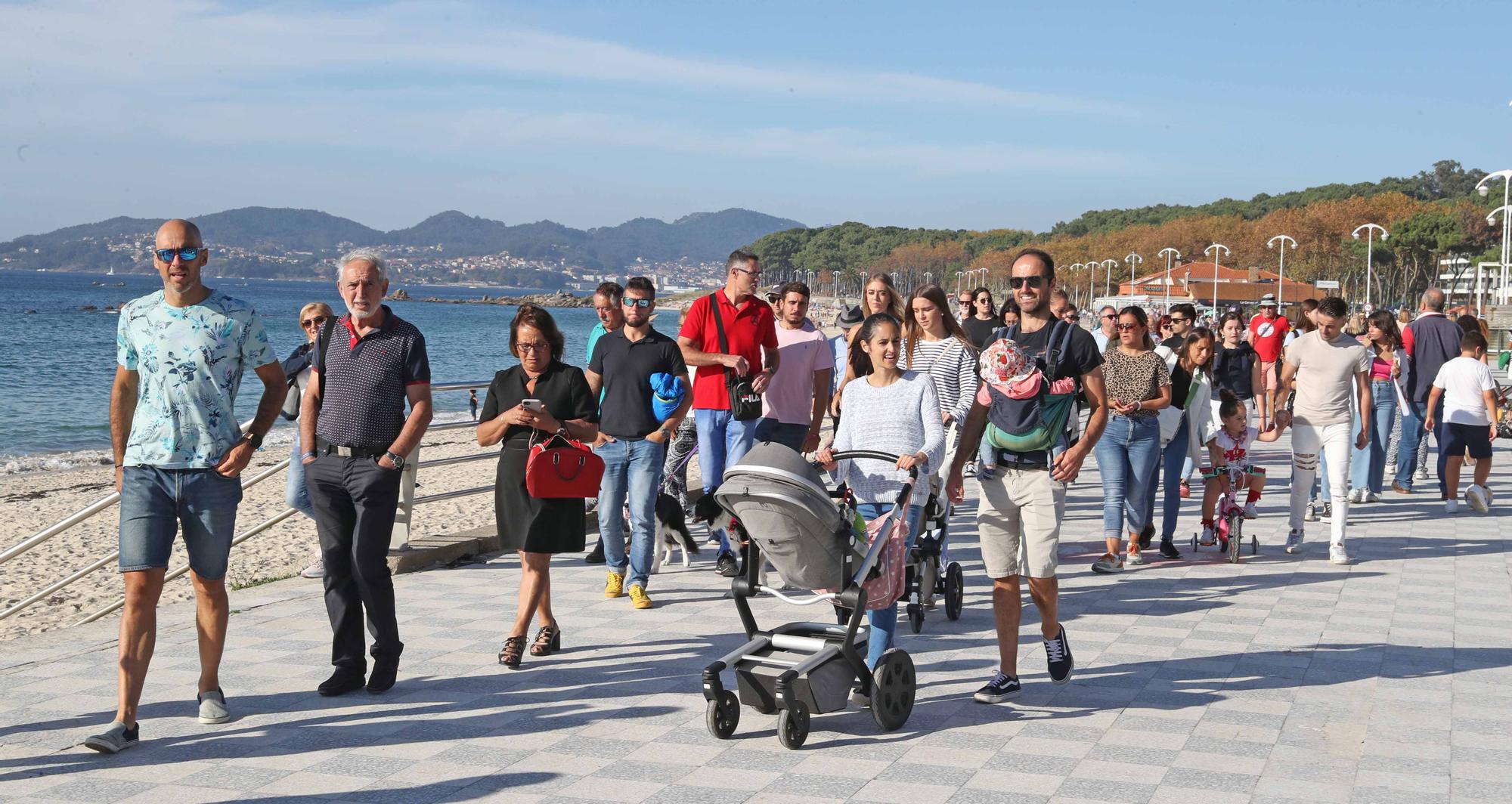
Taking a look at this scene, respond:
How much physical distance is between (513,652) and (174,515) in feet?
5.44

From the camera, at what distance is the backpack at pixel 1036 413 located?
5.58 meters

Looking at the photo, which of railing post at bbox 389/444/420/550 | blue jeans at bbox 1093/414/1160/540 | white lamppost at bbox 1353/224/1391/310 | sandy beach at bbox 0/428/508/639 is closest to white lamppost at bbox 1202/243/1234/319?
white lamppost at bbox 1353/224/1391/310

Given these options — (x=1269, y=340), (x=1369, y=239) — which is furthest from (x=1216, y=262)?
(x=1269, y=340)

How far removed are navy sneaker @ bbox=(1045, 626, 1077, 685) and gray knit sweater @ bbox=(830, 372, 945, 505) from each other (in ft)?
2.73

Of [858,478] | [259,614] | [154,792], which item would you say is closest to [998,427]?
[858,478]

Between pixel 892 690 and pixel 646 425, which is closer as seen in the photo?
pixel 892 690

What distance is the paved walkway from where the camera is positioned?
459 centimetres

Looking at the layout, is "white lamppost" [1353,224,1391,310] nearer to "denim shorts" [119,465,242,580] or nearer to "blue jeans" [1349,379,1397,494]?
"blue jeans" [1349,379,1397,494]

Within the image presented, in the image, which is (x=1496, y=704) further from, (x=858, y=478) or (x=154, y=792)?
(x=154, y=792)

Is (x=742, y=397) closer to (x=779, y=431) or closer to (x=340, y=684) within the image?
(x=779, y=431)

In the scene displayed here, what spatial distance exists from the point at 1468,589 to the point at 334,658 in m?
6.75

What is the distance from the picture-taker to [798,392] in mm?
8586

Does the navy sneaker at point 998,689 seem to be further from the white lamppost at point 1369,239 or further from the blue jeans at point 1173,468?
the white lamppost at point 1369,239

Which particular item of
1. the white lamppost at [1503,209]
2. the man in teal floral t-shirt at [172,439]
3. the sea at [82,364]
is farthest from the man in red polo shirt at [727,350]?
the white lamppost at [1503,209]
